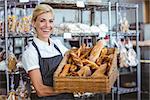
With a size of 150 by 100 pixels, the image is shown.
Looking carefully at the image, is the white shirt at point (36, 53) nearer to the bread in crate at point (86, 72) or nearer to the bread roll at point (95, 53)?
the bread in crate at point (86, 72)

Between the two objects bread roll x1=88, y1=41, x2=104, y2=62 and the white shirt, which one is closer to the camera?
bread roll x1=88, y1=41, x2=104, y2=62

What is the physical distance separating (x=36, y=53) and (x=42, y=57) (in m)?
0.05

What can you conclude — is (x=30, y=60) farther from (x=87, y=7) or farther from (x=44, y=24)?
(x=87, y=7)

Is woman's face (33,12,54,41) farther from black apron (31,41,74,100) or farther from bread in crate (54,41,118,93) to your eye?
bread in crate (54,41,118,93)

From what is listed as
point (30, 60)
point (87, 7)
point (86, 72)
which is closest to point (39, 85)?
point (30, 60)

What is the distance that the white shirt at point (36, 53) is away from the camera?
1886 mm

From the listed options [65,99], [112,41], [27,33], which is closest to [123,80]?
[112,41]

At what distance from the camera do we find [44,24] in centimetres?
193

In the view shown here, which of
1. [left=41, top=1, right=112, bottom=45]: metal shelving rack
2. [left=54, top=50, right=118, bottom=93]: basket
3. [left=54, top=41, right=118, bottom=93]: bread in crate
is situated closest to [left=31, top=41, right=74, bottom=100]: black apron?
[left=54, top=41, right=118, bottom=93]: bread in crate

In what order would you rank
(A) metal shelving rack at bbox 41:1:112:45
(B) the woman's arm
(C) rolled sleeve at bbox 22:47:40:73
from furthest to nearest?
1. (A) metal shelving rack at bbox 41:1:112:45
2. (C) rolled sleeve at bbox 22:47:40:73
3. (B) the woman's arm

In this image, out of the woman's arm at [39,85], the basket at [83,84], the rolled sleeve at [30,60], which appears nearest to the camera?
the basket at [83,84]

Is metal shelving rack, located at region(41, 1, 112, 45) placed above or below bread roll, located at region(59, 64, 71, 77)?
above

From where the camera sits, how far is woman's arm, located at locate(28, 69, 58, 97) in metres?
1.77

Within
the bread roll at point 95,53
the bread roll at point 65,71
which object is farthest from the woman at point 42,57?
the bread roll at point 95,53
